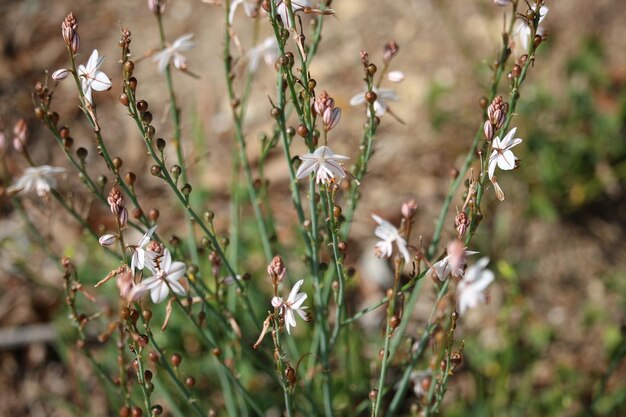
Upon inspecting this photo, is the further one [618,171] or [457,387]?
[618,171]

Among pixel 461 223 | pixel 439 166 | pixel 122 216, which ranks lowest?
pixel 461 223

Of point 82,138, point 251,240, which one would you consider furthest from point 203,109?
point 251,240

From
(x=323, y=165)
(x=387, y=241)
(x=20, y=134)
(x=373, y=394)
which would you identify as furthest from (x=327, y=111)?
(x=20, y=134)

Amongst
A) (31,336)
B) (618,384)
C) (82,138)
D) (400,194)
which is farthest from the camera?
(82,138)

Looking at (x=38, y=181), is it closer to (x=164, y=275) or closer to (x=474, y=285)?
(x=164, y=275)

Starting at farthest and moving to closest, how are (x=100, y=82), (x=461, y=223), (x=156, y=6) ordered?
(x=156, y=6) < (x=100, y=82) < (x=461, y=223)

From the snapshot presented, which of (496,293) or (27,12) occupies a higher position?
(27,12)

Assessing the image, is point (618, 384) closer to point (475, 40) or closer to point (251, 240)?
point (251, 240)
